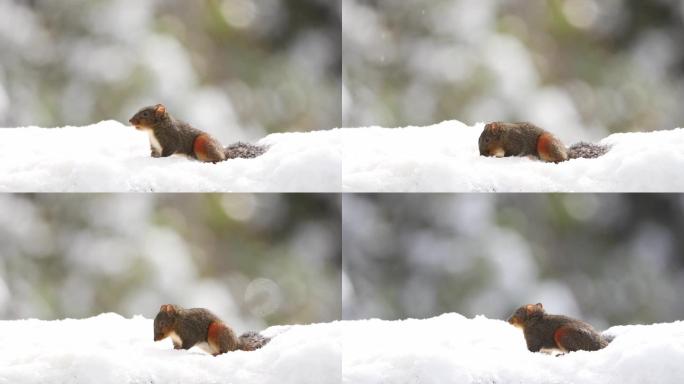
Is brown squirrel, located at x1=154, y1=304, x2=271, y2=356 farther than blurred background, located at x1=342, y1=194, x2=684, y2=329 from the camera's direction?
No

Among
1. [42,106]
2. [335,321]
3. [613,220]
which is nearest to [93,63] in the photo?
[42,106]

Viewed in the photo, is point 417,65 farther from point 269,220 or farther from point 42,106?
point 42,106

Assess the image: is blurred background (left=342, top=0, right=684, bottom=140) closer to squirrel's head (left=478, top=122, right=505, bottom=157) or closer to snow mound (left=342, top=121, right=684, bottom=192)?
snow mound (left=342, top=121, right=684, bottom=192)

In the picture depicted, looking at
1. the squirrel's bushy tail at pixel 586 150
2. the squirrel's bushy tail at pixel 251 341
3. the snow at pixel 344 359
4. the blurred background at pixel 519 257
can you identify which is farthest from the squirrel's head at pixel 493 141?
the squirrel's bushy tail at pixel 251 341

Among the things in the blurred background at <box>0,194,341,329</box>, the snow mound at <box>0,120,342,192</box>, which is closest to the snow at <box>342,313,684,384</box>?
the blurred background at <box>0,194,341,329</box>

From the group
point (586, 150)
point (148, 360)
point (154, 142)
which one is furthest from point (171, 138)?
point (586, 150)

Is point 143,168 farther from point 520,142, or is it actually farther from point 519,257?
point 519,257
